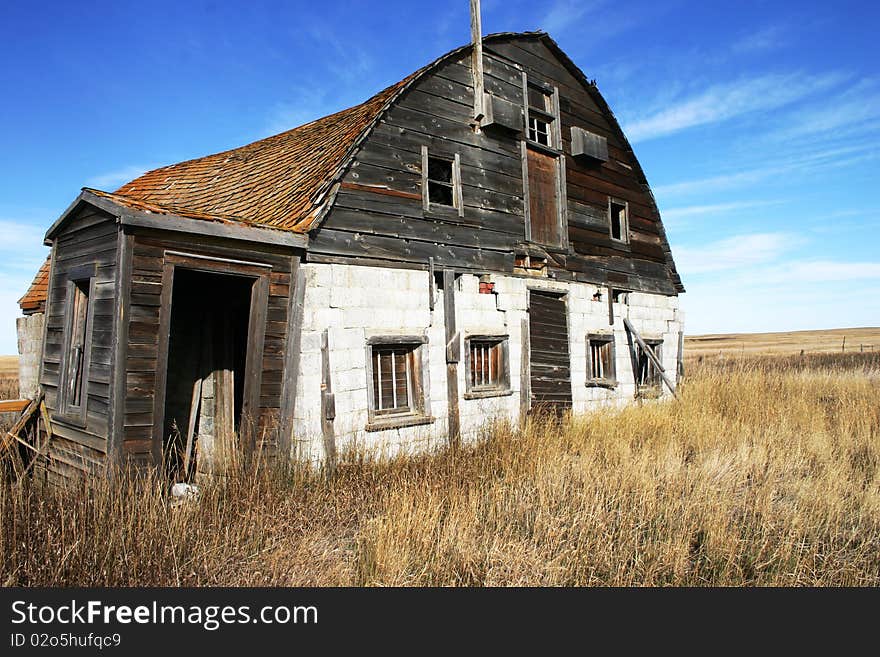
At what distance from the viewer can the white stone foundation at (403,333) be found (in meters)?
8.05

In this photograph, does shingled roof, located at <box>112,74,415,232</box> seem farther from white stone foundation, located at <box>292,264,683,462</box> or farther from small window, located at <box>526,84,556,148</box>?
small window, located at <box>526,84,556,148</box>

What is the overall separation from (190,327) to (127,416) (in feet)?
9.12

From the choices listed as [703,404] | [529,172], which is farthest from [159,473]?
[703,404]

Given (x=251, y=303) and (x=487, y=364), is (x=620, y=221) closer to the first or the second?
(x=487, y=364)

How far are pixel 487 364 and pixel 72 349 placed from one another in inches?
236

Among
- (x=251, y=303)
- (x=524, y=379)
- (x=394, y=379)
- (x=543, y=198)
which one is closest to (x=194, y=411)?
(x=251, y=303)

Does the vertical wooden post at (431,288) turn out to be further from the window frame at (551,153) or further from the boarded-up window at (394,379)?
the window frame at (551,153)

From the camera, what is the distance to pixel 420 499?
5984 mm

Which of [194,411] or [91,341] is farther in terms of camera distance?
[194,411]

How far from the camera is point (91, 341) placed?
7.11 meters

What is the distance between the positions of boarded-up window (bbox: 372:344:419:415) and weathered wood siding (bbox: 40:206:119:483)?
3392 mm

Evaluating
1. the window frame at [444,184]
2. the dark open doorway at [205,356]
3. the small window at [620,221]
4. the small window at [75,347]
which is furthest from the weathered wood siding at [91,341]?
the small window at [620,221]

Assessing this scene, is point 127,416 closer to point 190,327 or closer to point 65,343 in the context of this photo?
point 65,343

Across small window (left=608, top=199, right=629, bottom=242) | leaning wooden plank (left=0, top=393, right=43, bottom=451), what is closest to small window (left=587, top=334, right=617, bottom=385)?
small window (left=608, top=199, right=629, bottom=242)
